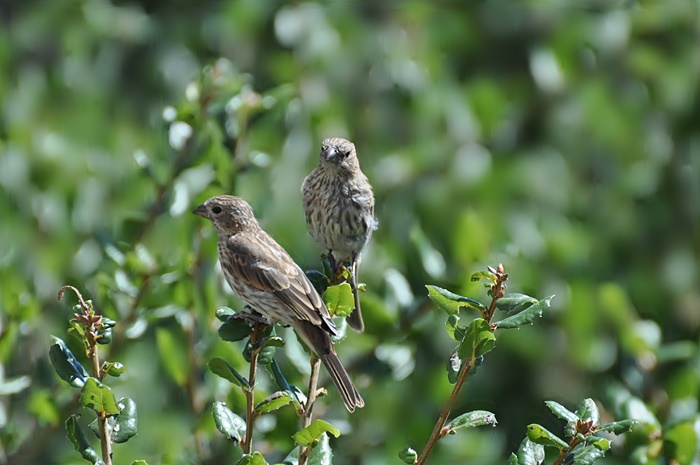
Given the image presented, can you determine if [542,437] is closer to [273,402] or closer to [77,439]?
[273,402]

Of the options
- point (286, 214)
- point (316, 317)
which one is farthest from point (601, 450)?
point (286, 214)

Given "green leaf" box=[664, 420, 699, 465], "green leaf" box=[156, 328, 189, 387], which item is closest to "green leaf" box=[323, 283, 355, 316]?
"green leaf" box=[156, 328, 189, 387]

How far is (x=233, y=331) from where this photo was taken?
196 centimetres

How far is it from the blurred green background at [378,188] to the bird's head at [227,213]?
227mm

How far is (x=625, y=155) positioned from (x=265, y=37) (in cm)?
146

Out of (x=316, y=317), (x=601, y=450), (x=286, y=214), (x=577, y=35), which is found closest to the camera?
(x=601, y=450)

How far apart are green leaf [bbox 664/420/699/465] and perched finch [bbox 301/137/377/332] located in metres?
0.85

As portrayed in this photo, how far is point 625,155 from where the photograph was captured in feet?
15.2

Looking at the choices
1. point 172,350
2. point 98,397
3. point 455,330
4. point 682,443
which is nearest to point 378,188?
point 172,350

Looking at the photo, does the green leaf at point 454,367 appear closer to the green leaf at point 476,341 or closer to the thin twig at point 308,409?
the green leaf at point 476,341

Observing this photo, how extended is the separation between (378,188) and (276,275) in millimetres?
1470

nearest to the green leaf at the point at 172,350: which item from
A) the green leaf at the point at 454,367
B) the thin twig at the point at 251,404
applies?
the thin twig at the point at 251,404

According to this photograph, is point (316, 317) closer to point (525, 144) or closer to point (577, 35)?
point (525, 144)

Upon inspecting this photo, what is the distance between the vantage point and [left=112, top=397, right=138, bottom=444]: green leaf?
68.8 inches
